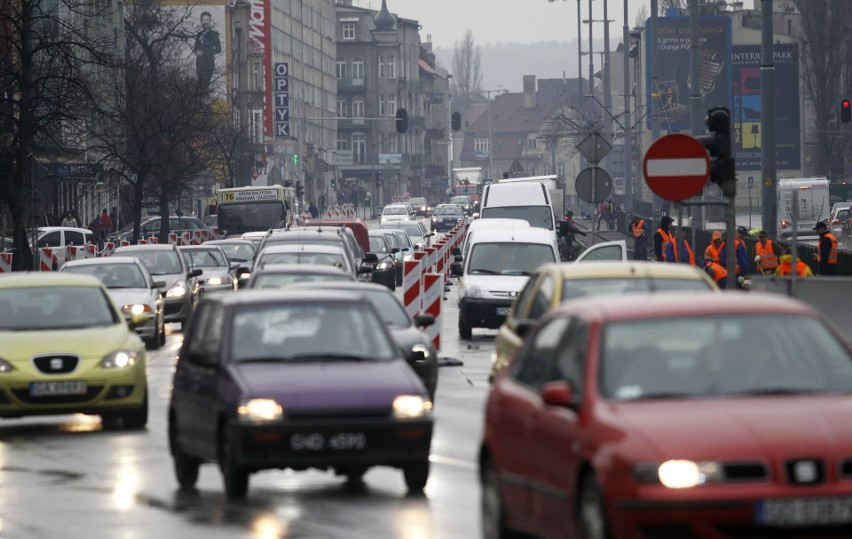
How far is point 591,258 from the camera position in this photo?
3331 cm

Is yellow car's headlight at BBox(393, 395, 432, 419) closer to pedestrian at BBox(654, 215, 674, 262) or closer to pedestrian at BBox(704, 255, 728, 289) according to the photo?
pedestrian at BBox(704, 255, 728, 289)

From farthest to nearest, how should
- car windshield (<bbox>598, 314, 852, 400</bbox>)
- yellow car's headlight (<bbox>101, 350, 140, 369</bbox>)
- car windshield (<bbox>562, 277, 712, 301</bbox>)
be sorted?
yellow car's headlight (<bbox>101, 350, 140, 369</bbox>), car windshield (<bbox>562, 277, 712, 301</bbox>), car windshield (<bbox>598, 314, 852, 400</bbox>)

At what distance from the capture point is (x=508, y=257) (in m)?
31.1

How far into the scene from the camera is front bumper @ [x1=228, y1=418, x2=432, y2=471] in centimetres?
1214

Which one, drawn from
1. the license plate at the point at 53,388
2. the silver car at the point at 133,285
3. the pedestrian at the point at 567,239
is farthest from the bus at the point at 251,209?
the license plate at the point at 53,388

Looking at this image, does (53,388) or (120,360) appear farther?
(120,360)

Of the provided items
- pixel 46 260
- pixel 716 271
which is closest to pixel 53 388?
pixel 716 271

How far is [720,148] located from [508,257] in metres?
14.4

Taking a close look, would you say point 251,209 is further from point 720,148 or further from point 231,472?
point 231,472

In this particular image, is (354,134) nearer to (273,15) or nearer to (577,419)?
(273,15)

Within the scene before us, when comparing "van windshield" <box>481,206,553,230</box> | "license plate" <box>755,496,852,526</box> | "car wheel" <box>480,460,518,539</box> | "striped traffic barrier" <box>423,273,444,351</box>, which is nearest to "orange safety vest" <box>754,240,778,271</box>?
"striped traffic barrier" <box>423,273,444,351</box>

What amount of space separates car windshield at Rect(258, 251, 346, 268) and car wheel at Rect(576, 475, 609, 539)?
1967 centimetres

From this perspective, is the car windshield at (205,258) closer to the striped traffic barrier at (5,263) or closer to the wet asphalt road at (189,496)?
the striped traffic barrier at (5,263)

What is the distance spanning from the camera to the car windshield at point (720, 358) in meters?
8.55
